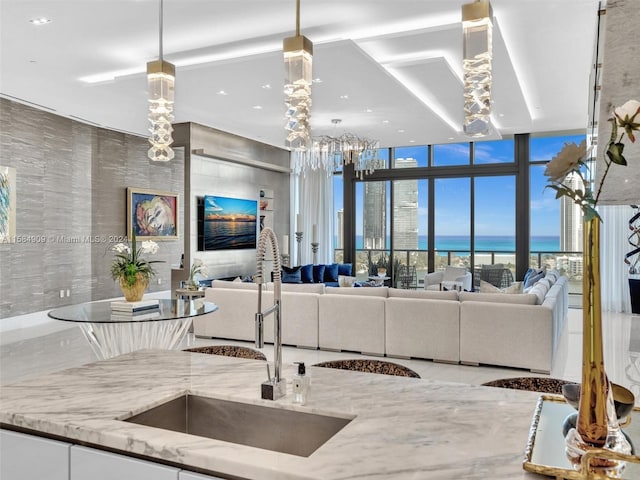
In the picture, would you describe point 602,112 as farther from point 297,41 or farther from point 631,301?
point 631,301

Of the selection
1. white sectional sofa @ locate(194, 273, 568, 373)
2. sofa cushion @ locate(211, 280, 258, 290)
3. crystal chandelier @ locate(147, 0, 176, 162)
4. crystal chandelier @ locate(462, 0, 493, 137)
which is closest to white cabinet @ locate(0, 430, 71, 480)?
crystal chandelier @ locate(462, 0, 493, 137)

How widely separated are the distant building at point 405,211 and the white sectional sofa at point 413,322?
465cm

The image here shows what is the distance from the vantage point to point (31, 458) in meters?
1.33

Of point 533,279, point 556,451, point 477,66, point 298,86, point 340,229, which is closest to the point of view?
point 556,451

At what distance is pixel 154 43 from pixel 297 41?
3459 millimetres

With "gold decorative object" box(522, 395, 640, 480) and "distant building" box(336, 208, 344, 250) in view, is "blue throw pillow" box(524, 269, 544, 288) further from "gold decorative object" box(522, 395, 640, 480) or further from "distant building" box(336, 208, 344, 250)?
"gold decorative object" box(522, 395, 640, 480)

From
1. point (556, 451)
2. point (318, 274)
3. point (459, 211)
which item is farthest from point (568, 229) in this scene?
point (556, 451)

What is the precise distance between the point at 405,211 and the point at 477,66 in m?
9.17

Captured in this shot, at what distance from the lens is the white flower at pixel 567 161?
0.96m

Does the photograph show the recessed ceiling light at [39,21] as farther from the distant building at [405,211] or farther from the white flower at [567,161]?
the distant building at [405,211]

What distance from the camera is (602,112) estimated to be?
923 millimetres

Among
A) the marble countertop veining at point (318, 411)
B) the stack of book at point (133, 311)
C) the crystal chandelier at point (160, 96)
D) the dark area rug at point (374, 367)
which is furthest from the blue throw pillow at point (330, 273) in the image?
the marble countertop veining at point (318, 411)

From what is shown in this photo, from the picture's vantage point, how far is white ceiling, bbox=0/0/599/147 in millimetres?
4328

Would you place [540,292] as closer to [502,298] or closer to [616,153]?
[502,298]
